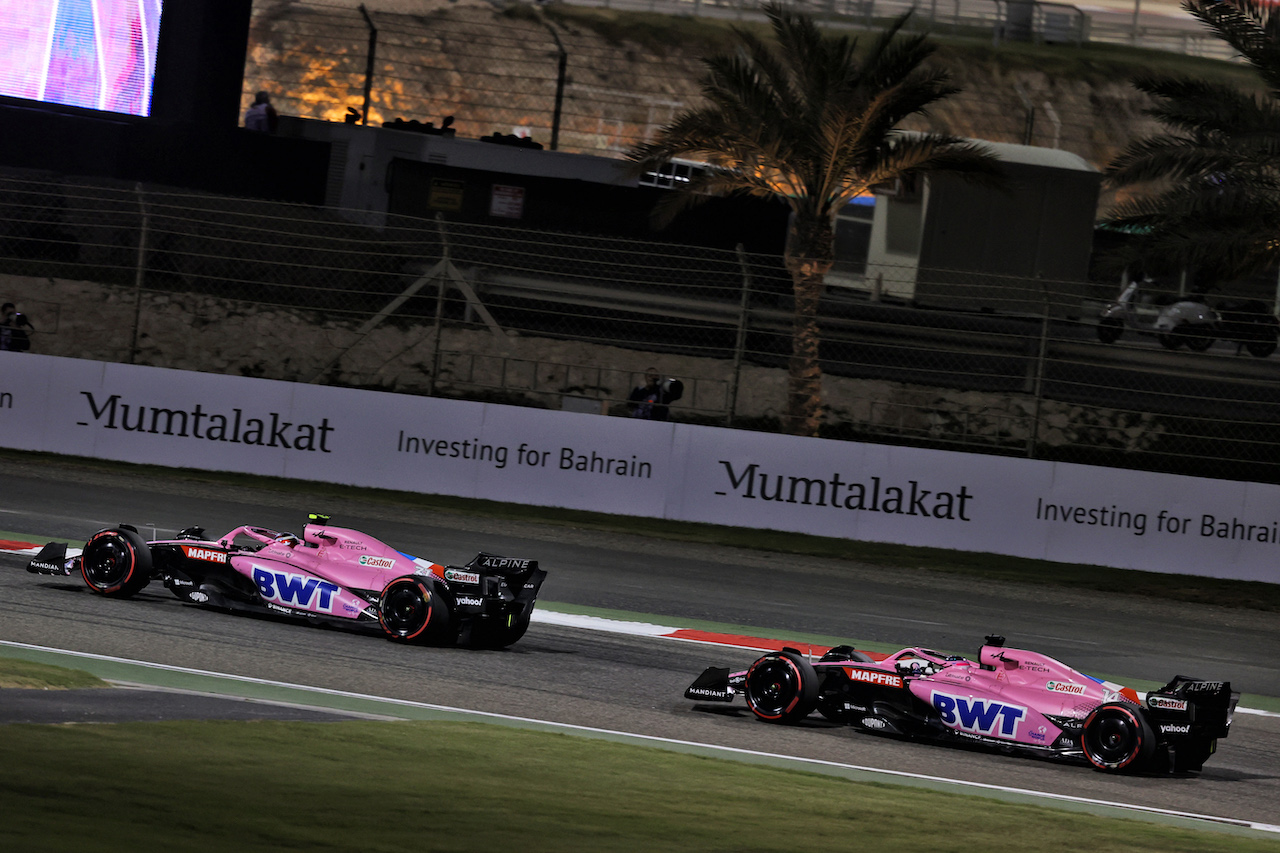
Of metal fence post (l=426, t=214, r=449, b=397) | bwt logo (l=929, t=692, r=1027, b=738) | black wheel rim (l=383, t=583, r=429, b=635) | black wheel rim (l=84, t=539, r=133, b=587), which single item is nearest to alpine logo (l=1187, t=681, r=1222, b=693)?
bwt logo (l=929, t=692, r=1027, b=738)

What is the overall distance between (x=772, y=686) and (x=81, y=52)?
18.6m

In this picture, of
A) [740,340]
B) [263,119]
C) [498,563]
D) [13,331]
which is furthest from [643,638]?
[263,119]

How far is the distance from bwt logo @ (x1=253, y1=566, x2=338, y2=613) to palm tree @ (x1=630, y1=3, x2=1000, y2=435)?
9.68 metres

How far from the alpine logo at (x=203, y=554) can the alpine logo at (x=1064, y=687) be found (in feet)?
18.1

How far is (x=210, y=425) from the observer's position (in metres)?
17.8

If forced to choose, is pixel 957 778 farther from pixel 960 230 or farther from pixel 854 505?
pixel 960 230

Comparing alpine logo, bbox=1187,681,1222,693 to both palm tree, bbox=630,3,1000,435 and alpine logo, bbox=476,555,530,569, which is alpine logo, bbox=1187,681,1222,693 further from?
palm tree, bbox=630,3,1000,435

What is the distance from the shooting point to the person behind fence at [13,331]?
61.2 ft

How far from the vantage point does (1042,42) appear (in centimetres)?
6084

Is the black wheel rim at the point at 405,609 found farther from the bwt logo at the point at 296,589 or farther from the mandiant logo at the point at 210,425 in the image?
the mandiant logo at the point at 210,425

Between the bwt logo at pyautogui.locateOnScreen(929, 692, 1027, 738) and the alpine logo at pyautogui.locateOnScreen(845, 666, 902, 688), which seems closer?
the bwt logo at pyautogui.locateOnScreen(929, 692, 1027, 738)

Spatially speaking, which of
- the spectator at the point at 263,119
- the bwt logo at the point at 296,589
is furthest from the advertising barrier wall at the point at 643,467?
the spectator at the point at 263,119

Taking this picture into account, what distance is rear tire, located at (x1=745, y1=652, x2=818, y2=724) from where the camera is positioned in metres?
8.31

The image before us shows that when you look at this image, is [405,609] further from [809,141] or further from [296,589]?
[809,141]
